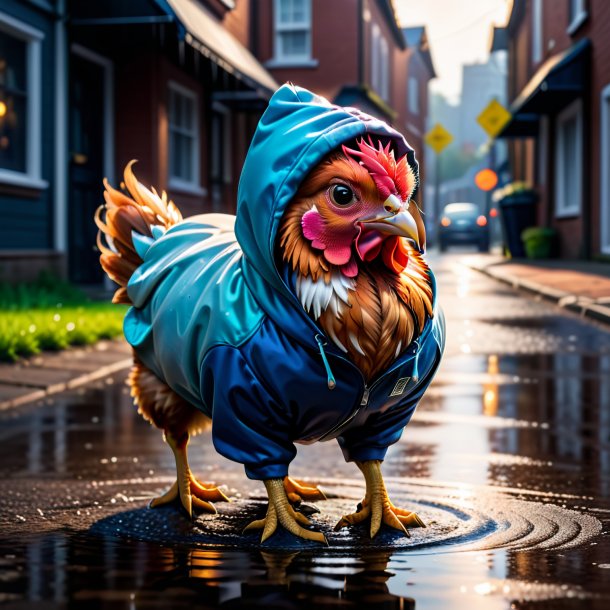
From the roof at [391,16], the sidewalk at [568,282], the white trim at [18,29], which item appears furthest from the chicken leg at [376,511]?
the roof at [391,16]

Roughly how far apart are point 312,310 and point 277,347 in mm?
149

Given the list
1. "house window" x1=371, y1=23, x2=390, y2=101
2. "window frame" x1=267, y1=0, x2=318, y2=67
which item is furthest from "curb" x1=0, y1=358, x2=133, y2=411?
"house window" x1=371, y1=23, x2=390, y2=101

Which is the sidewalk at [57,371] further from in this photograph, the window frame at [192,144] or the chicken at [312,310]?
the window frame at [192,144]

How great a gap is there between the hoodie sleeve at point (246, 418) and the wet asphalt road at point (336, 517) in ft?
0.79

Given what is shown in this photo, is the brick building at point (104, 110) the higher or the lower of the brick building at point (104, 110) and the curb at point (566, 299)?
the higher

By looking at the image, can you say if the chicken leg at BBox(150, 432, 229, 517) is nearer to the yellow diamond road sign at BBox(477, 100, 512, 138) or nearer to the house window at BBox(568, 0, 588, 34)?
the house window at BBox(568, 0, 588, 34)

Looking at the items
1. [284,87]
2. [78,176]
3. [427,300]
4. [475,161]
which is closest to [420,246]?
[427,300]

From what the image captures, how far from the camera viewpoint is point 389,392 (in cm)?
339

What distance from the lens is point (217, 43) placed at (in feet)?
61.3

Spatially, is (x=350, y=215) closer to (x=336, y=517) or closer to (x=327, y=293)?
(x=327, y=293)

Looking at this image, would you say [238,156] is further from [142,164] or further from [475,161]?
[475,161]

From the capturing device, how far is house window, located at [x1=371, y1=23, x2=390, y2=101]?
3519 centimetres

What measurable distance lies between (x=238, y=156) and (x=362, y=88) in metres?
5.47

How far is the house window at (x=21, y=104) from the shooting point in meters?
13.7
